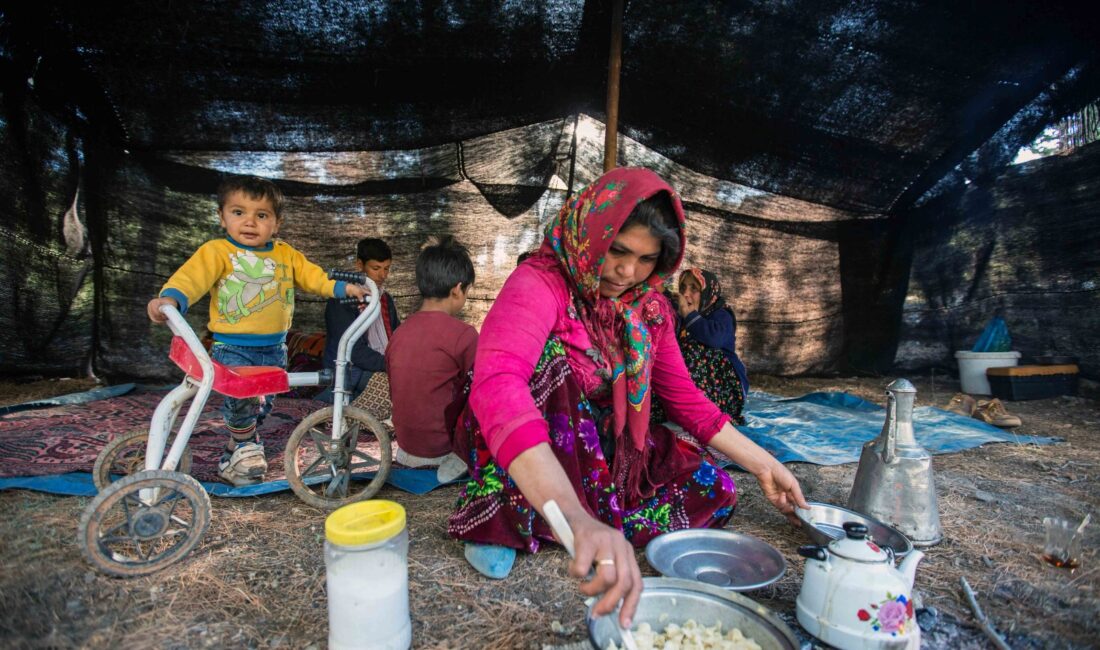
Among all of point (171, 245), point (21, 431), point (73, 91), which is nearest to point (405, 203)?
point (171, 245)

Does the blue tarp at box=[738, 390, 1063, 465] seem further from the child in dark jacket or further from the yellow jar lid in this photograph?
the child in dark jacket

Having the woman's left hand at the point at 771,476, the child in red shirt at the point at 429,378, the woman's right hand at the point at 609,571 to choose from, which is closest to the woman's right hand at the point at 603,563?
the woman's right hand at the point at 609,571

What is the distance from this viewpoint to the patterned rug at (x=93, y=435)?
7.56ft

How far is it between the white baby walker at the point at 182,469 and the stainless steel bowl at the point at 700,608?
129 centimetres

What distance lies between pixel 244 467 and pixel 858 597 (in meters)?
2.22

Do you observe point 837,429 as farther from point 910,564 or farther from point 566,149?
point 566,149

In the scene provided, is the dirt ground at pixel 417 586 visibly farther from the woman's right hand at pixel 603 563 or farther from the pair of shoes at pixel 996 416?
the pair of shoes at pixel 996 416

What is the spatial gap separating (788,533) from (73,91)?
17.2 ft

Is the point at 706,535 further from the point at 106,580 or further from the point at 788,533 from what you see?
the point at 106,580

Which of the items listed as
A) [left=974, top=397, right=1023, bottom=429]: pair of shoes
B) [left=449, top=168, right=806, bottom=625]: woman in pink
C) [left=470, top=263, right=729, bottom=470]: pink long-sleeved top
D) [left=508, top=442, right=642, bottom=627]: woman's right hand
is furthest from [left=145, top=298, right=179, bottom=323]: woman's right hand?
[left=974, top=397, right=1023, bottom=429]: pair of shoes

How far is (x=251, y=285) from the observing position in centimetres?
240

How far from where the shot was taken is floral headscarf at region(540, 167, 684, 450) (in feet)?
4.85

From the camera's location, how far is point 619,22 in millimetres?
3596

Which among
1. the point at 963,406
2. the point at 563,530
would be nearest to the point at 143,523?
the point at 563,530
